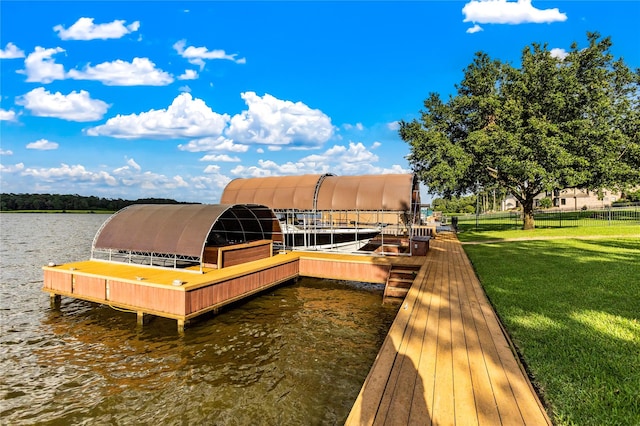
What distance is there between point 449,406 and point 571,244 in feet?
73.0

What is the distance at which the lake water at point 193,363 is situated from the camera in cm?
673

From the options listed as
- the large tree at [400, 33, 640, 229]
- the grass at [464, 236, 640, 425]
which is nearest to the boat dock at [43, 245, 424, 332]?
the grass at [464, 236, 640, 425]

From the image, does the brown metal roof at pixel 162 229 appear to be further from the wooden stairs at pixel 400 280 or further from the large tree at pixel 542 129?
the large tree at pixel 542 129

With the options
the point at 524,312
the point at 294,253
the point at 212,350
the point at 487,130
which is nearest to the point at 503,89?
the point at 487,130

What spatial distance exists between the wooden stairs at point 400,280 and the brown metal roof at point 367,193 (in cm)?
366

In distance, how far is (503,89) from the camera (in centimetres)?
2962

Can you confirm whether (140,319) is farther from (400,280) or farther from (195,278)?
(400,280)

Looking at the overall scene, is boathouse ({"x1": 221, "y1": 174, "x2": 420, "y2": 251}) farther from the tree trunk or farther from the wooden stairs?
the tree trunk

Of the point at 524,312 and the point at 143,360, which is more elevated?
the point at 524,312

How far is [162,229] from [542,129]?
28169mm

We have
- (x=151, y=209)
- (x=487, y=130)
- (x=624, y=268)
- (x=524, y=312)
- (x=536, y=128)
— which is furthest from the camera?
(x=487, y=130)

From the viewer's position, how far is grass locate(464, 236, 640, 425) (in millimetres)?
4797

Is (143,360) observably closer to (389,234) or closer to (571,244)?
(389,234)

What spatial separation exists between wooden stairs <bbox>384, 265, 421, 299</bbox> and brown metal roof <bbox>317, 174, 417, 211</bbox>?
12.0ft
